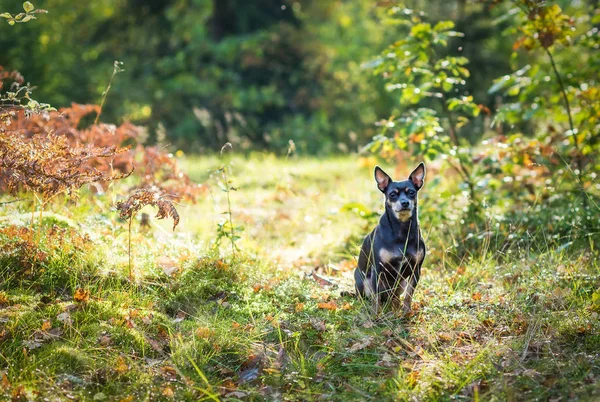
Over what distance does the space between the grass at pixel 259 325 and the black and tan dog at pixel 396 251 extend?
229mm

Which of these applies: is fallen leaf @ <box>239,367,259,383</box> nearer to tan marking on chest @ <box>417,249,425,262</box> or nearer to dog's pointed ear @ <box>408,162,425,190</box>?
tan marking on chest @ <box>417,249,425,262</box>

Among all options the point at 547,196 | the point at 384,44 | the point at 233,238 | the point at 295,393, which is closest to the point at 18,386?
the point at 295,393

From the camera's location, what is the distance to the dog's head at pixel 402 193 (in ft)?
16.1

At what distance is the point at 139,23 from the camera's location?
1827 cm

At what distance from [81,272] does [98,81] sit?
45.7 feet

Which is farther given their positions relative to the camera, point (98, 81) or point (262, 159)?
point (98, 81)

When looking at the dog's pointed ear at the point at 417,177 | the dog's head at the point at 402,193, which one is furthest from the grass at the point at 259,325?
the dog's pointed ear at the point at 417,177

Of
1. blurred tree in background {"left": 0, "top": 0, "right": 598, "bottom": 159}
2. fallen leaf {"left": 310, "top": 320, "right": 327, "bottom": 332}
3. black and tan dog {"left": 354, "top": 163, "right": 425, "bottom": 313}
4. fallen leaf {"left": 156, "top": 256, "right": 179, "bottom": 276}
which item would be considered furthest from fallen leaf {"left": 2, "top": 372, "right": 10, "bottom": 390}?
blurred tree in background {"left": 0, "top": 0, "right": 598, "bottom": 159}

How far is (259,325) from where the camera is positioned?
4.77 metres

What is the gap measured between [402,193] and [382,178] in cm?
29

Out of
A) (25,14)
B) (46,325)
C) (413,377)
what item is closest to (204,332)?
(46,325)

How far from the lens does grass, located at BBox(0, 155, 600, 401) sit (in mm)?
3998

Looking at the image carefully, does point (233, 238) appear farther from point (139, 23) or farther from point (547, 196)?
point (139, 23)

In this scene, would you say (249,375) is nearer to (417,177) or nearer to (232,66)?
(417,177)
